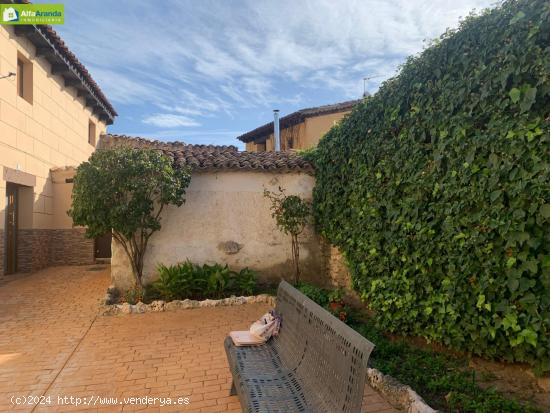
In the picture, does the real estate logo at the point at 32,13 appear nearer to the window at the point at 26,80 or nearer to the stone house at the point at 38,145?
the stone house at the point at 38,145

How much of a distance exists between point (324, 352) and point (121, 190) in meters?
5.66

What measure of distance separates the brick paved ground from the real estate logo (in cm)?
647

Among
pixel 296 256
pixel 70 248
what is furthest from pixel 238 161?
pixel 70 248

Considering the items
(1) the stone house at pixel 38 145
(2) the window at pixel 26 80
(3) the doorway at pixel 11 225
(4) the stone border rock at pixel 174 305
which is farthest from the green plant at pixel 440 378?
(2) the window at pixel 26 80

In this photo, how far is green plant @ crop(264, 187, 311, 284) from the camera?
26.6 feet

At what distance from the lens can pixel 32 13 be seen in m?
9.12

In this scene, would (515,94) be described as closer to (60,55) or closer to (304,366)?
(304,366)

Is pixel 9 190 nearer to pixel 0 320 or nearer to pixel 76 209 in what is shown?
pixel 76 209

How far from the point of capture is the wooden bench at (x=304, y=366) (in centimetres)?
213

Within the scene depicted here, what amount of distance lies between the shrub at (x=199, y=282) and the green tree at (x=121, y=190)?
0.59 meters

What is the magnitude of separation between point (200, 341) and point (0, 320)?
3.65 m

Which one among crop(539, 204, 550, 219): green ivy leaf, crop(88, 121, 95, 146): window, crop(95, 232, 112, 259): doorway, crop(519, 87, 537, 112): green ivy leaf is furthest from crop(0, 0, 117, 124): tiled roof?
crop(539, 204, 550, 219): green ivy leaf

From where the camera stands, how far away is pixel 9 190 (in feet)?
32.2

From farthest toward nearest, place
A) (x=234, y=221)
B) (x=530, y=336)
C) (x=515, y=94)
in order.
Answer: (x=234, y=221) → (x=515, y=94) → (x=530, y=336)
